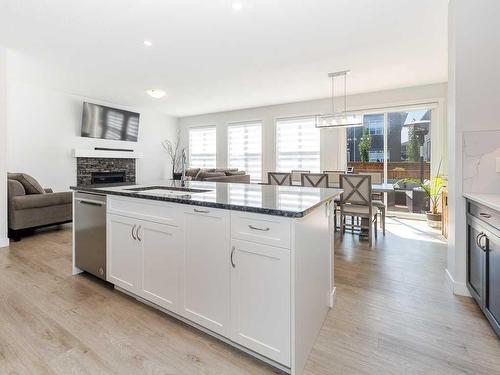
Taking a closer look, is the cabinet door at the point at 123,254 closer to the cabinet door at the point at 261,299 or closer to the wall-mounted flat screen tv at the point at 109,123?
the cabinet door at the point at 261,299

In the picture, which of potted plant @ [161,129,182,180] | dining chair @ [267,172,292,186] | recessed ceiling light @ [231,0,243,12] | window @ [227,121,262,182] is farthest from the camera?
potted plant @ [161,129,182,180]

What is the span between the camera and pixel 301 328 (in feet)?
4.99

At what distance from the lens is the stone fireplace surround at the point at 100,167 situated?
6551 mm

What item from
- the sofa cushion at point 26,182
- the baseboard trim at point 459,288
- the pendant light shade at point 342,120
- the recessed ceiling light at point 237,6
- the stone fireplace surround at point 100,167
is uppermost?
the recessed ceiling light at point 237,6

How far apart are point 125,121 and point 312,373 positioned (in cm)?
740

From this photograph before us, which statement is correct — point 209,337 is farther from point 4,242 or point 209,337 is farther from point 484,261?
point 4,242

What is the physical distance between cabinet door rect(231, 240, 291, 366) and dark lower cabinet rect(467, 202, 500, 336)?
1383mm

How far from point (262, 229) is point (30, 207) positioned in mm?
4242

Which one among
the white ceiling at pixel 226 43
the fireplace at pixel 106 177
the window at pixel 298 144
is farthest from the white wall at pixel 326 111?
the fireplace at pixel 106 177

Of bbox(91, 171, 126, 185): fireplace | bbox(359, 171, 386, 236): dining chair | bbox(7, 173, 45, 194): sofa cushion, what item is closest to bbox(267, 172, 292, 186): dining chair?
bbox(359, 171, 386, 236): dining chair

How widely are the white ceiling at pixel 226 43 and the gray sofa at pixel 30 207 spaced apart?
194cm

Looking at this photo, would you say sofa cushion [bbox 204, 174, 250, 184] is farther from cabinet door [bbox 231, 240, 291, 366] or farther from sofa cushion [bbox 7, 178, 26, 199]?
cabinet door [bbox 231, 240, 291, 366]

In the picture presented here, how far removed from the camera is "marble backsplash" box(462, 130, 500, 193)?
2.29 meters

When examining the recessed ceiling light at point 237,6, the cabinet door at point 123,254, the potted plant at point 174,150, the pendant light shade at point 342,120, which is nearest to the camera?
the cabinet door at point 123,254
